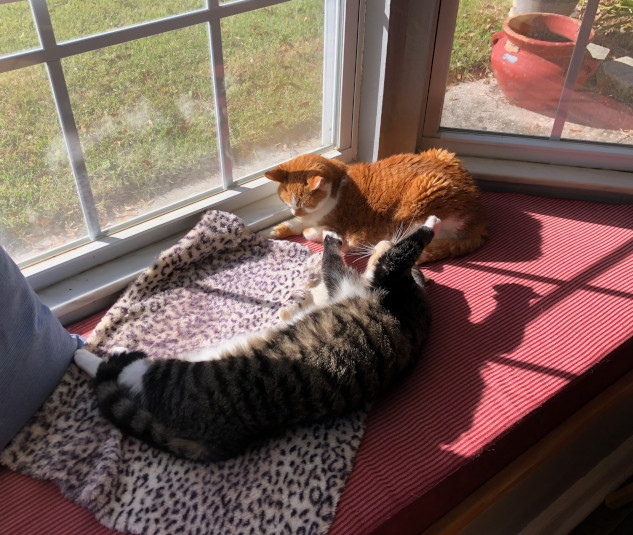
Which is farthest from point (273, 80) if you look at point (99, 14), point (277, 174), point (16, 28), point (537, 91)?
point (537, 91)

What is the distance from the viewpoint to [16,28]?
117cm

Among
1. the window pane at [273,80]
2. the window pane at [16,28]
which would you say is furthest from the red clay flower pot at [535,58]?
the window pane at [16,28]

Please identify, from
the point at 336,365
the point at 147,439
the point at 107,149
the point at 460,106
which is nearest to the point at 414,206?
the point at 460,106

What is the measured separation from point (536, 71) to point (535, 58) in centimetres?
4

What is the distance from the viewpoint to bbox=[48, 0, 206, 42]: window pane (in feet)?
3.99

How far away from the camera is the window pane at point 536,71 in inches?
65.6

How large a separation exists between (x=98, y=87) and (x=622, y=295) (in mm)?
1411

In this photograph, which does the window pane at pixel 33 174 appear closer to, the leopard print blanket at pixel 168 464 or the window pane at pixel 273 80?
the leopard print blanket at pixel 168 464


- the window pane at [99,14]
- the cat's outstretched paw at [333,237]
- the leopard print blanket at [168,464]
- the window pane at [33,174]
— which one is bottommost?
the leopard print blanket at [168,464]

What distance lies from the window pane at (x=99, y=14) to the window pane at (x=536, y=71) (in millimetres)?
871

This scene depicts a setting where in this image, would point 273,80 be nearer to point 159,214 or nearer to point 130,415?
point 159,214

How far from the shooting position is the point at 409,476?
116 cm

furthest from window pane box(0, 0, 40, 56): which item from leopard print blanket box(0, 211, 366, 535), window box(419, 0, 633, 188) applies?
window box(419, 0, 633, 188)

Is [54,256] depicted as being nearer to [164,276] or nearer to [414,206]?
[164,276]
